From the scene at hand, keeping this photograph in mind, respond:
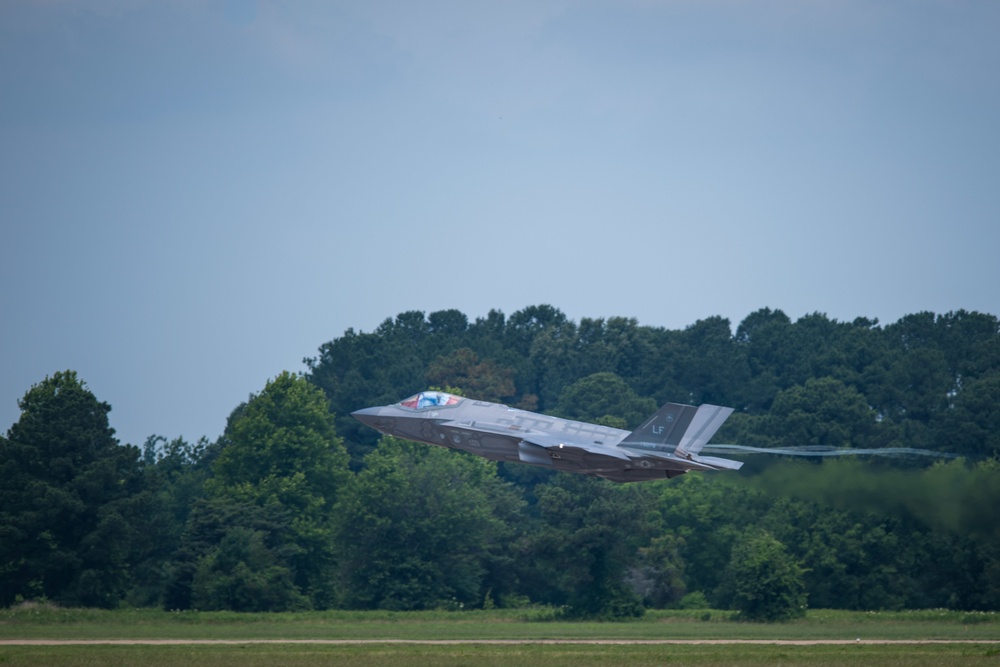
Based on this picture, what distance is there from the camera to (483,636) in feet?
162

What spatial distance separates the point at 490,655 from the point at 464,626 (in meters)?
16.5

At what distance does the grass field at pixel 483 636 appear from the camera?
39.2 metres

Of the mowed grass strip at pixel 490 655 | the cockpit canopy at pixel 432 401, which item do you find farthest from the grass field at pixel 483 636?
the cockpit canopy at pixel 432 401

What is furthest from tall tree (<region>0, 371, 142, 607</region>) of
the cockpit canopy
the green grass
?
the cockpit canopy

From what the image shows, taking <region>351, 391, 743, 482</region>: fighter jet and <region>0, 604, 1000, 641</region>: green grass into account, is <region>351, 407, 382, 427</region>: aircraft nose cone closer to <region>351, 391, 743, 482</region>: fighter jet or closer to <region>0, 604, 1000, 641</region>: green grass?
<region>351, 391, 743, 482</region>: fighter jet

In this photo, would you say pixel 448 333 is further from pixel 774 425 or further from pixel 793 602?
pixel 793 602

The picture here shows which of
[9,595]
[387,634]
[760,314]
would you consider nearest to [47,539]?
[9,595]

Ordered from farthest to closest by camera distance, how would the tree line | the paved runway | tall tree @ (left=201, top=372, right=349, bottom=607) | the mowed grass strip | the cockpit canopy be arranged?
tall tree @ (left=201, top=372, right=349, bottom=607)
the tree line
the cockpit canopy
the paved runway
the mowed grass strip

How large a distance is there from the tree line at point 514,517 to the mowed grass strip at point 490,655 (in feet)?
39.7

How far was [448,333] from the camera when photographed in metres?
139

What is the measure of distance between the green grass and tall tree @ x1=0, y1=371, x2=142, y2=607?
10979 millimetres

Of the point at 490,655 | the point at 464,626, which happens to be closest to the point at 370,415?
the point at 464,626

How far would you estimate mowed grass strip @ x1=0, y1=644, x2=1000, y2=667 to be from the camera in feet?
125

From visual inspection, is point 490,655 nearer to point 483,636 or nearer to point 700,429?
point 483,636
